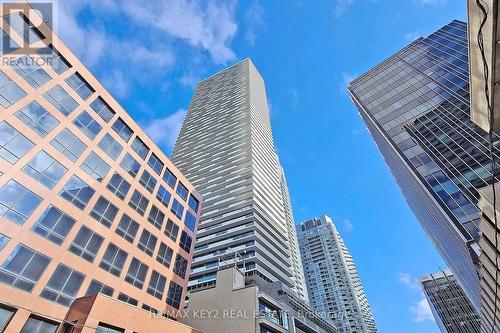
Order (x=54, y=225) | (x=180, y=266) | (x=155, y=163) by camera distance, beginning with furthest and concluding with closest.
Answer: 1. (x=155, y=163)
2. (x=180, y=266)
3. (x=54, y=225)

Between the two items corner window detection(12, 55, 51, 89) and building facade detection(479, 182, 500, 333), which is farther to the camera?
corner window detection(12, 55, 51, 89)

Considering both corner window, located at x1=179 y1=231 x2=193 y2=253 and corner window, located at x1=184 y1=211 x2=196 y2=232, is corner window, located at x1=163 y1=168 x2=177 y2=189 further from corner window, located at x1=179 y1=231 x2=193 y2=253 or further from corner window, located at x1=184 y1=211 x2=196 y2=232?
corner window, located at x1=179 y1=231 x2=193 y2=253

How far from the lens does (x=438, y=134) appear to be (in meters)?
30.7

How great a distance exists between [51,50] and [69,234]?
15.1m

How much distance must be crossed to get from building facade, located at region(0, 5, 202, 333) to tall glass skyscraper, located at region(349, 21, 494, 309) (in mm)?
25575

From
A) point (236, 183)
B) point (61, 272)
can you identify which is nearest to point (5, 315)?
point (61, 272)

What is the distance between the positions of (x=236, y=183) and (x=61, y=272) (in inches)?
2017

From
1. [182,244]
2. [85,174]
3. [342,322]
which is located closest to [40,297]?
[85,174]

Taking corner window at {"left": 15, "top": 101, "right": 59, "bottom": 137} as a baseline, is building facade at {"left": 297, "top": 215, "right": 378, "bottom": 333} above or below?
above

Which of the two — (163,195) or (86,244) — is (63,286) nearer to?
(86,244)

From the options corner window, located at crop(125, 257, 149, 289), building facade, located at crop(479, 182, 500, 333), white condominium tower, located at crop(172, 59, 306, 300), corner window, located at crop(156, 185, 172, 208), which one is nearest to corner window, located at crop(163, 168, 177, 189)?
corner window, located at crop(156, 185, 172, 208)

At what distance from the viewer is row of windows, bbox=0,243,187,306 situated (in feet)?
51.1

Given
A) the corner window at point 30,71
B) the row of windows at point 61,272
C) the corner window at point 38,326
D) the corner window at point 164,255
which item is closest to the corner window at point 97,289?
the row of windows at point 61,272

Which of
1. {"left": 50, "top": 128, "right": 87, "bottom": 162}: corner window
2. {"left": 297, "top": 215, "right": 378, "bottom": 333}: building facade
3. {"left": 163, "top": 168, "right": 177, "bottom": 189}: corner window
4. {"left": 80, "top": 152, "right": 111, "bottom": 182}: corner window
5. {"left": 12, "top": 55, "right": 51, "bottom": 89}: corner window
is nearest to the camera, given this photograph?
{"left": 12, "top": 55, "right": 51, "bottom": 89}: corner window
